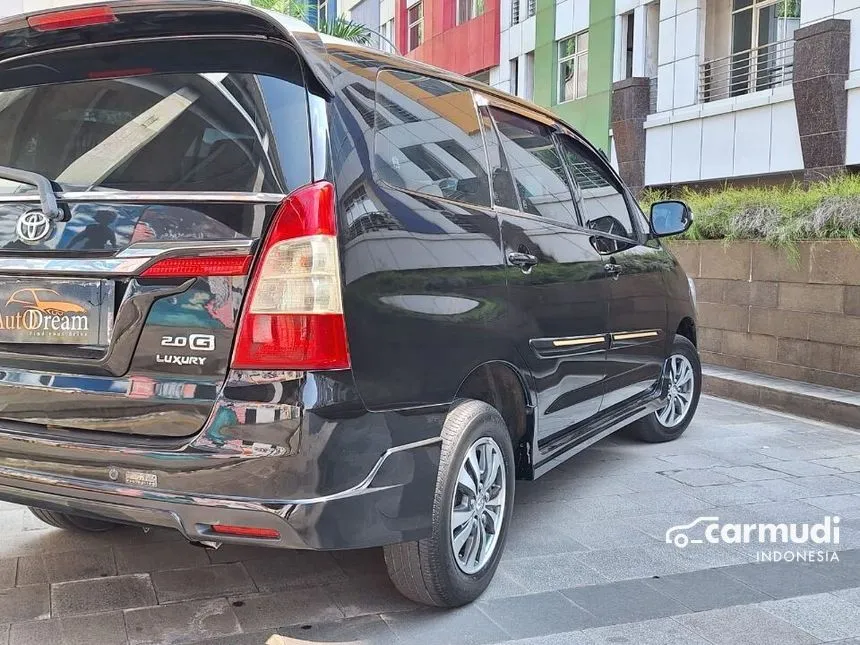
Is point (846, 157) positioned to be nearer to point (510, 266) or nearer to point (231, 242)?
point (510, 266)

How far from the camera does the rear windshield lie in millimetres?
2510

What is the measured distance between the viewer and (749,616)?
3.11 meters

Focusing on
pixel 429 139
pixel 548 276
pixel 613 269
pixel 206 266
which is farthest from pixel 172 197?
pixel 613 269

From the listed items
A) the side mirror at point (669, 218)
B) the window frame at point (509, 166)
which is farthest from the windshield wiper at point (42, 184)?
the side mirror at point (669, 218)

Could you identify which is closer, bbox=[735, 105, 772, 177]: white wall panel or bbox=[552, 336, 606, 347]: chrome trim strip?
bbox=[552, 336, 606, 347]: chrome trim strip

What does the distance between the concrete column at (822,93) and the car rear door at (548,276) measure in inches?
481

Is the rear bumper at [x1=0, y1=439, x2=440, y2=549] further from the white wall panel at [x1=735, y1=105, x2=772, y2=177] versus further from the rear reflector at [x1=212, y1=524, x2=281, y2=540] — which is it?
the white wall panel at [x1=735, y1=105, x2=772, y2=177]

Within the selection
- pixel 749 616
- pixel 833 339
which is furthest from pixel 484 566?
pixel 833 339

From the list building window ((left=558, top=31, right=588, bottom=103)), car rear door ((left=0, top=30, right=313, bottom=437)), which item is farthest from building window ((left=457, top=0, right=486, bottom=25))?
car rear door ((left=0, top=30, right=313, bottom=437))

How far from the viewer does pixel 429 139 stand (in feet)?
10.3

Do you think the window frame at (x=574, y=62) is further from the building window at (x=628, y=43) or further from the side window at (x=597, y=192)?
the side window at (x=597, y=192)

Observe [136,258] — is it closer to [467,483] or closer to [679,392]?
[467,483]

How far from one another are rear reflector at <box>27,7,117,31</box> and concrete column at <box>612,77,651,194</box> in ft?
59.4

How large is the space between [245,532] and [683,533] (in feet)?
7.44
